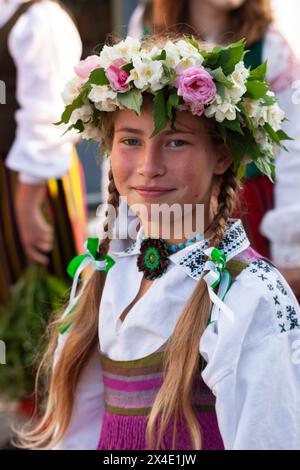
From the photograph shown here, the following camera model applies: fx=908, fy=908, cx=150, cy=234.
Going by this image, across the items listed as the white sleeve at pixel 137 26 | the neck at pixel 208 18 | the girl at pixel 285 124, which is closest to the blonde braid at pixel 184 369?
the girl at pixel 285 124

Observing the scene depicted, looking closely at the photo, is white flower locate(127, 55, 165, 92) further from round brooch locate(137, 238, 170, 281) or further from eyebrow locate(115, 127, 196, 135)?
round brooch locate(137, 238, 170, 281)

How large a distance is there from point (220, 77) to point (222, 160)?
24 centimetres

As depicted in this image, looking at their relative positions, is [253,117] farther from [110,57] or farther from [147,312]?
[147,312]

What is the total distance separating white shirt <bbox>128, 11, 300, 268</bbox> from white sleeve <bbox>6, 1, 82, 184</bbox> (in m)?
0.99

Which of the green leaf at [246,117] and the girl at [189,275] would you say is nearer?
the girl at [189,275]

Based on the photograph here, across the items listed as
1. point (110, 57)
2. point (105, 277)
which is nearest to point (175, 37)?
point (110, 57)

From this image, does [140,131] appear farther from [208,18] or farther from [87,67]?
[208,18]

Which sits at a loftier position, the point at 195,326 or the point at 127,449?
the point at 195,326

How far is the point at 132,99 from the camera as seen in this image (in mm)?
2105

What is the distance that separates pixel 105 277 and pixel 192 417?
0.50m

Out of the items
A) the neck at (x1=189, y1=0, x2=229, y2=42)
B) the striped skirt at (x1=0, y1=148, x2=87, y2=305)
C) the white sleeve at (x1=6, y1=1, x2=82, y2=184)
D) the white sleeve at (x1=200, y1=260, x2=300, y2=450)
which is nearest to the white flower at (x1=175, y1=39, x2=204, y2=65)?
the white sleeve at (x1=200, y1=260, x2=300, y2=450)

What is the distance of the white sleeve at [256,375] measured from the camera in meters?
1.99

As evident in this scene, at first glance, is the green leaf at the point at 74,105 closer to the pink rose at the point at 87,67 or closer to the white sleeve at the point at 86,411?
the pink rose at the point at 87,67
